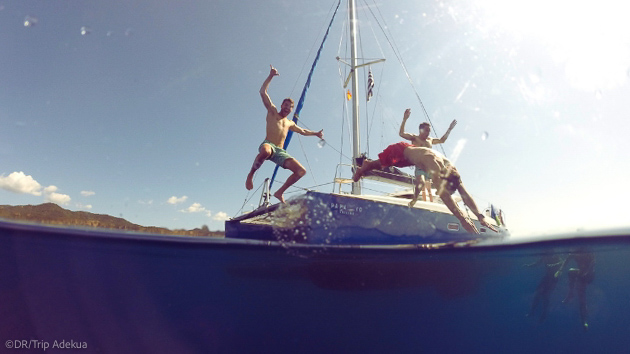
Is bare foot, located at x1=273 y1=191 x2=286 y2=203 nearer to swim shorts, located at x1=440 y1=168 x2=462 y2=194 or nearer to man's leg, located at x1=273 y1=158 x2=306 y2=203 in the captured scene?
man's leg, located at x1=273 y1=158 x2=306 y2=203

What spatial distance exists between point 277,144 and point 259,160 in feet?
1.90

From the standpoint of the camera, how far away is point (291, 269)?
279 inches

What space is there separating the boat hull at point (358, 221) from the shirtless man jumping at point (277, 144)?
21.2 inches

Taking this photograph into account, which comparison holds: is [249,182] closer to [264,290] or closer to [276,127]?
[276,127]

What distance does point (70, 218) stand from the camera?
196 inches

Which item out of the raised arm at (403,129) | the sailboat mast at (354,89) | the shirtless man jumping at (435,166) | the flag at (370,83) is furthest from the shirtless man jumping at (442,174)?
the flag at (370,83)

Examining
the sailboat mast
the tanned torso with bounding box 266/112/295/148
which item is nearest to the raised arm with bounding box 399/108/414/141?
the tanned torso with bounding box 266/112/295/148

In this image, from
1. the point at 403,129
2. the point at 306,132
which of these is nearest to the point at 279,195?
the point at 306,132

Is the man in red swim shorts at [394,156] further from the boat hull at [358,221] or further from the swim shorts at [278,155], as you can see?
the swim shorts at [278,155]

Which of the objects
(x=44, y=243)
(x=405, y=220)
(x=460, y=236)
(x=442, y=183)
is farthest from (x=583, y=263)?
(x=44, y=243)

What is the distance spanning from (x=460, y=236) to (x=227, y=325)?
691 centimetres

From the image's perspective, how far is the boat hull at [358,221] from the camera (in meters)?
5.25

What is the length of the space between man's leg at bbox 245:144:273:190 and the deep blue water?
205cm

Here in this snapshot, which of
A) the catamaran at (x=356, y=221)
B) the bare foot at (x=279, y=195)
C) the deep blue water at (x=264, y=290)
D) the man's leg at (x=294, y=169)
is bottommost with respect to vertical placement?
the deep blue water at (x=264, y=290)
